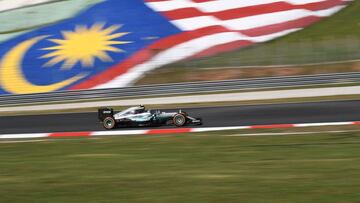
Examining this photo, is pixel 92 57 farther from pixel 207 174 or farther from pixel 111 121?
pixel 207 174

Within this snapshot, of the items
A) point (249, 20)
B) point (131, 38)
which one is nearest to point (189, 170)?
point (131, 38)

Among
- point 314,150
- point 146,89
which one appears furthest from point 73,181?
point 146,89

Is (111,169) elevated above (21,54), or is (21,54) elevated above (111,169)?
(21,54)

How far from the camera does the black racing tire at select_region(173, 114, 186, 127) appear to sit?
43.8 ft

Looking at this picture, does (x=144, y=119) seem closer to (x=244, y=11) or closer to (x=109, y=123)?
(x=109, y=123)

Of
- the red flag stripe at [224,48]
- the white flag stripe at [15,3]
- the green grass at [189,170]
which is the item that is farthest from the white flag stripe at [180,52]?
the green grass at [189,170]

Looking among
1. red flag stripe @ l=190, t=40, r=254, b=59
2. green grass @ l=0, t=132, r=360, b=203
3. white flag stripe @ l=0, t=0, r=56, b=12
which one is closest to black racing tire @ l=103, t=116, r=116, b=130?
green grass @ l=0, t=132, r=360, b=203

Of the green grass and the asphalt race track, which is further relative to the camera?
the asphalt race track

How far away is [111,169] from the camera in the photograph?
742cm

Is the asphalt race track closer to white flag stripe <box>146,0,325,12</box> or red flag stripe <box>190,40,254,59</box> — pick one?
red flag stripe <box>190,40,254,59</box>

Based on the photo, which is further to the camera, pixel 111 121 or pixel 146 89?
pixel 146 89

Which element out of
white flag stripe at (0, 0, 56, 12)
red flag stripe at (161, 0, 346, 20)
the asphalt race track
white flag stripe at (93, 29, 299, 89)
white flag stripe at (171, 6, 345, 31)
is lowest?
the asphalt race track

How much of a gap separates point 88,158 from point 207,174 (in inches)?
107

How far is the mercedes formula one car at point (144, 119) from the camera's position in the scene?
13.4 m
